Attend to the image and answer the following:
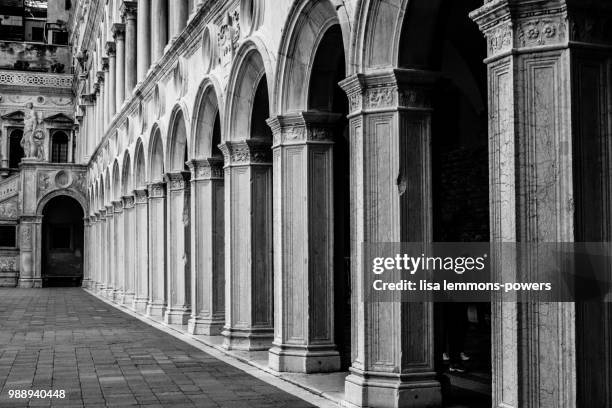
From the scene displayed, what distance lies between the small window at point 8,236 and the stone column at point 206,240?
101 ft

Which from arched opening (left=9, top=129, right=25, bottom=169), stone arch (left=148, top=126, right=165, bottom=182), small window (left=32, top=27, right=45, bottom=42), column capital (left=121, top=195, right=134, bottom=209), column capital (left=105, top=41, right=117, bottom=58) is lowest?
column capital (left=121, top=195, right=134, bottom=209)

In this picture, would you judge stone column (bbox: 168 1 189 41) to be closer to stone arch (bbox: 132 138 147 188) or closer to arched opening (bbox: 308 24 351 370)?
stone arch (bbox: 132 138 147 188)

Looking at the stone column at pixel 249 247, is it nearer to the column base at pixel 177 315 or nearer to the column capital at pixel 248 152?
the column capital at pixel 248 152

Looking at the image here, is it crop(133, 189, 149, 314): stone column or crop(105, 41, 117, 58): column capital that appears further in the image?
crop(105, 41, 117, 58): column capital

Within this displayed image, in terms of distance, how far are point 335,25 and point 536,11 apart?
4746mm

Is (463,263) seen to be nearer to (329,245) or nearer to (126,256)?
(329,245)

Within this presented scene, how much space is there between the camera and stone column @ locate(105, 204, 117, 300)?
31.1m

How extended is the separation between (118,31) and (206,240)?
15283 mm

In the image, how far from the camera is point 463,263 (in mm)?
8797

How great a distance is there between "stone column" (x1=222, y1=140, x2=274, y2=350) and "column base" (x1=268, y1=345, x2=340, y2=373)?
92.4 inches

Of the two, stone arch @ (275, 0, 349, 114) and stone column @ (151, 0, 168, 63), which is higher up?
stone column @ (151, 0, 168, 63)

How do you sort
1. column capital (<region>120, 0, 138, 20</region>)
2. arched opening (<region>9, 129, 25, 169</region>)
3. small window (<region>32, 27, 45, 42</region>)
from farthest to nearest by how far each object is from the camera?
small window (<region>32, 27, 45, 42</region>) → arched opening (<region>9, 129, 25, 169</region>) → column capital (<region>120, 0, 138, 20</region>)

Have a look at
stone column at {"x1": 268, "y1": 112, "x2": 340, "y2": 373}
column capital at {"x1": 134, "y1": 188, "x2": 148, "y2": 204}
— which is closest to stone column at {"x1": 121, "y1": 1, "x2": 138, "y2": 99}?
column capital at {"x1": 134, "y1": 188, "x2": 148, "y2": 204}

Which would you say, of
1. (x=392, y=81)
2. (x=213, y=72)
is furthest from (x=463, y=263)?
(x=213, y=72)
